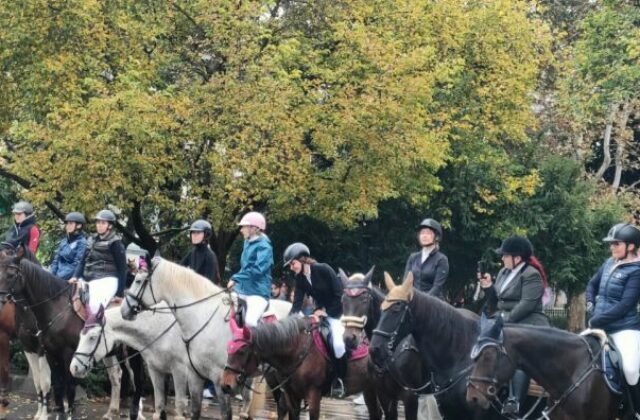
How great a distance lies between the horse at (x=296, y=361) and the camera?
41.7ft

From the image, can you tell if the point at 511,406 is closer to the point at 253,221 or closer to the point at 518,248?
the point at 518,248

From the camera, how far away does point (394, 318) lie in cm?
1150

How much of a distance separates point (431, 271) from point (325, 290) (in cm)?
145

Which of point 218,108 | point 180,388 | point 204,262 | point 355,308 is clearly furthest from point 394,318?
point 218,108

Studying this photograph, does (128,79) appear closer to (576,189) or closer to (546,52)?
(546,52)

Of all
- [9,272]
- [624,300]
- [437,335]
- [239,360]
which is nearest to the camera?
[624,300]

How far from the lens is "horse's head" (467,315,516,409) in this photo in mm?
10156

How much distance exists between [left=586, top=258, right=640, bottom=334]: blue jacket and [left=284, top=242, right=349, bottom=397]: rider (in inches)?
144

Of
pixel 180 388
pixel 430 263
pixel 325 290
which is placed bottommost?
pixel 180 388

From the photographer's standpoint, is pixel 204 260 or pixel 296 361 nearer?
pixel 296 361

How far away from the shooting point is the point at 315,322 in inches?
547

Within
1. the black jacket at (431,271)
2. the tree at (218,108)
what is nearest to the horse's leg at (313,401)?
the black jacket at (431,271)

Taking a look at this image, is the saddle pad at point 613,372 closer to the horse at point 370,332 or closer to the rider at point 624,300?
the rider at point 624,300

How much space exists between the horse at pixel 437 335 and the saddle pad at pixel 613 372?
54.0 inches
